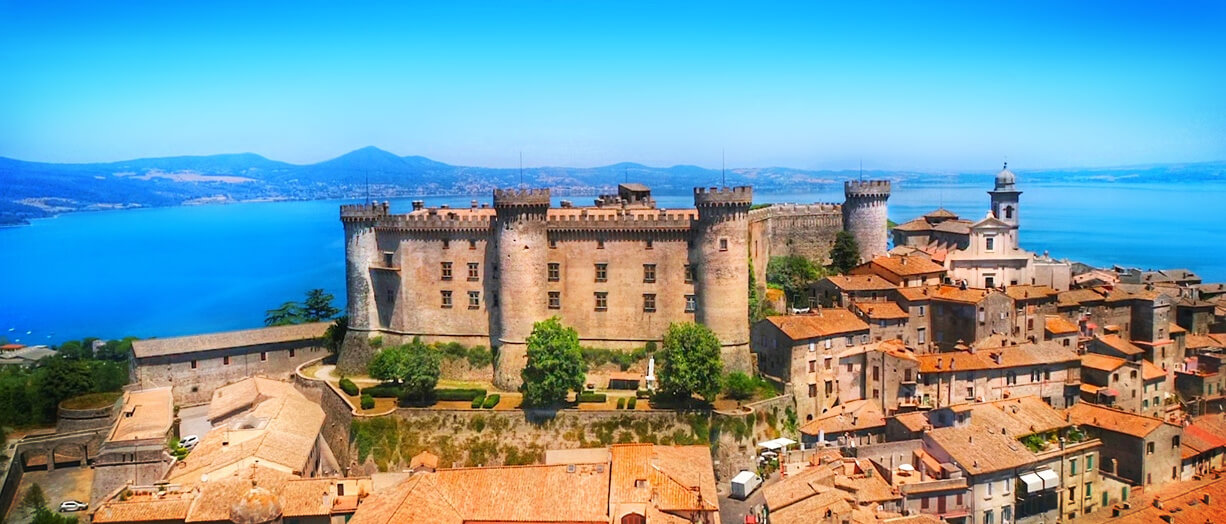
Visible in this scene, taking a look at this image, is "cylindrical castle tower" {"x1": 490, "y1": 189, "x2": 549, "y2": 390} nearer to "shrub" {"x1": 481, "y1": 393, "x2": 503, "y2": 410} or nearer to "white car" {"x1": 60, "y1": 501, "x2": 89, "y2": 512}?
"shrub" {"x1": 481, "y1": 393, "x2": 503, "y2": 410}

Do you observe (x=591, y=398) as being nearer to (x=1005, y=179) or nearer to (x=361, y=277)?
(x=361, y=277)

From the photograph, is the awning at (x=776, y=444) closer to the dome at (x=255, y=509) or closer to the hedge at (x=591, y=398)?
the hedge at (x=591, y=398)

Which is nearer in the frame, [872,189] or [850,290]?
[850,290]

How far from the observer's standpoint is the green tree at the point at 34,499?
123 feet

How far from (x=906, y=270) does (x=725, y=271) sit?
1249 cm

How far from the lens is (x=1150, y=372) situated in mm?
47562

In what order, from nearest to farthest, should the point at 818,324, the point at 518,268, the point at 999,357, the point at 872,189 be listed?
the point at 818,324 < the point at 999,357 < the point at 518,268 < the point at 872,189

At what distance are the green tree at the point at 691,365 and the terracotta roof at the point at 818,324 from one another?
161 inches

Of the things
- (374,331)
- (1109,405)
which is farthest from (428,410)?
(1109,405)

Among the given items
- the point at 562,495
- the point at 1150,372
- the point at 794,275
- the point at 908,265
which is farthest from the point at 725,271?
the point at 1150,372

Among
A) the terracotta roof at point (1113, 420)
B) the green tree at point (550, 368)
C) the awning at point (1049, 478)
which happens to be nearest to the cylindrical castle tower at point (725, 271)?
the green tree at point (550, 368)

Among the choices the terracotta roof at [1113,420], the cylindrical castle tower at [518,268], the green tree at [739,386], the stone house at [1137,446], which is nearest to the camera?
the stone house at [1137,446]

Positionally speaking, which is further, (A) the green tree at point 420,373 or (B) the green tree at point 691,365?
(A) the green tree at point 420,373

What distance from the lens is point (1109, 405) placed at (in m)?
45.3
